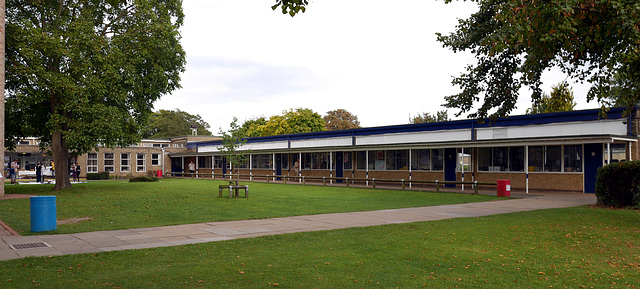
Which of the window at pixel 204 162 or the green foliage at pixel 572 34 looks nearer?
the green foliage at pixel 572 34

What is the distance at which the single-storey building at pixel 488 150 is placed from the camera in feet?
80.2

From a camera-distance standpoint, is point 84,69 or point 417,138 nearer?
point 84,69

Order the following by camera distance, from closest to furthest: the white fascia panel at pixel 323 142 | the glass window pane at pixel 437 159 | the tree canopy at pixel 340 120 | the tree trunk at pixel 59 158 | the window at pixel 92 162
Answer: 1. the tree trunk at pixel 59 158
2. the glass window pane at pixel 437 159
3. the white fascia panel at pixel 323 142
4. the window at pixel 92 162
5. the tree canopy at pixel 340 120

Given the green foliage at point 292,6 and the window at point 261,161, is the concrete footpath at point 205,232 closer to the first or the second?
the green foliage at point 292,6

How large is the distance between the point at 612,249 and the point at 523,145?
17837 millimetres

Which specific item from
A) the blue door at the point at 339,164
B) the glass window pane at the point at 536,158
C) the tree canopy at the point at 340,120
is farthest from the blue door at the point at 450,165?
the tree canopy at the point at 340,120

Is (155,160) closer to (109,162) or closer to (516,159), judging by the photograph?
(109,162)

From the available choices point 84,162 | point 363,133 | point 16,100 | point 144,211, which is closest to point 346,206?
point 144,211

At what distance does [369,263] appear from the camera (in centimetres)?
734

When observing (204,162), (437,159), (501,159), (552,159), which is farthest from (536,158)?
(204,162)

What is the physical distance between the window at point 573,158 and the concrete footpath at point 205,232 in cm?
1005

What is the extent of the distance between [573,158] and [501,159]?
403cm

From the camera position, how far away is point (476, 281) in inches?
247

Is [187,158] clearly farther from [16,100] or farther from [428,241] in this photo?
→ [428,241]
